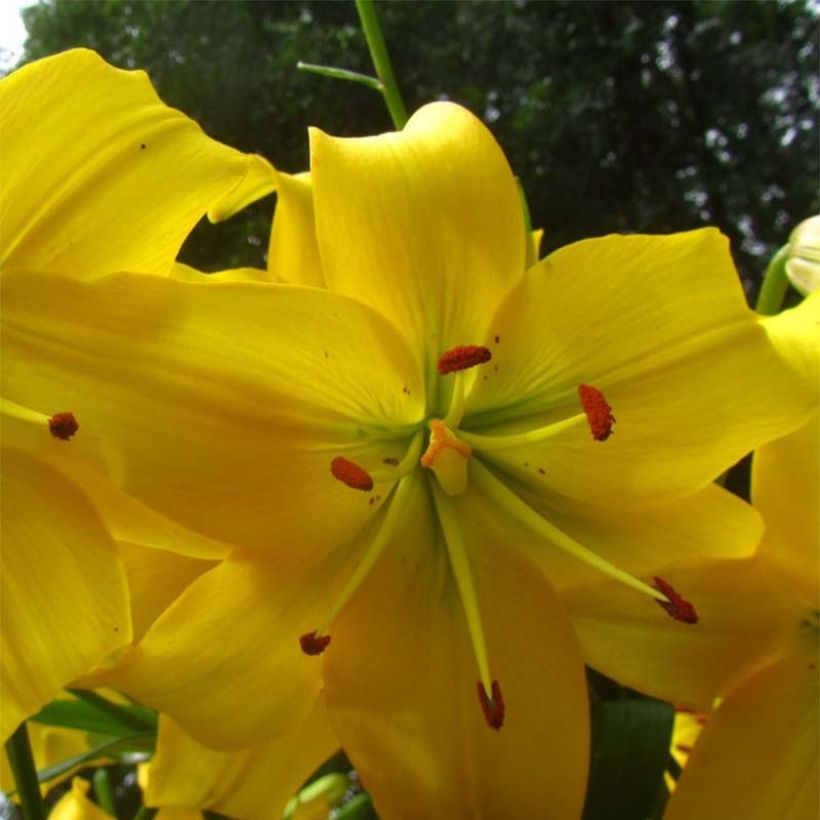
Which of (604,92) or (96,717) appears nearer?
(96,717)

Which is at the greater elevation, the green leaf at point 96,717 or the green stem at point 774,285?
the green stem at point 774,285

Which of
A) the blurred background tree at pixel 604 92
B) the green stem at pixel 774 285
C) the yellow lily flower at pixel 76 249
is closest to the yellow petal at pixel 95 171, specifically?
the yellow lily flower at pixel 76 249

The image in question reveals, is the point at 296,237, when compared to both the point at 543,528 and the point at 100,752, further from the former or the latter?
the point at 100,752

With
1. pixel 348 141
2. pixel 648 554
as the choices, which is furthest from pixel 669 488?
pixel 348 141

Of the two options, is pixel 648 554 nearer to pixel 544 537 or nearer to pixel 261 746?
pixel 544 537

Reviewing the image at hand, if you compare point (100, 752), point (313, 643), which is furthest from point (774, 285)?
point (100, 752)

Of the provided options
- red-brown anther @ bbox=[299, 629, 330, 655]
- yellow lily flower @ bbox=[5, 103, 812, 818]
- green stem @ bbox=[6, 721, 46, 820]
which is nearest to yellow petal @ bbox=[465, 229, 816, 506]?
yellow lily flower @ bbox=[5, 103, 812, 818]

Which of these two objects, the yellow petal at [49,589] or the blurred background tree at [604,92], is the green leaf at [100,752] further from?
the blurred background tree at [604,92]
